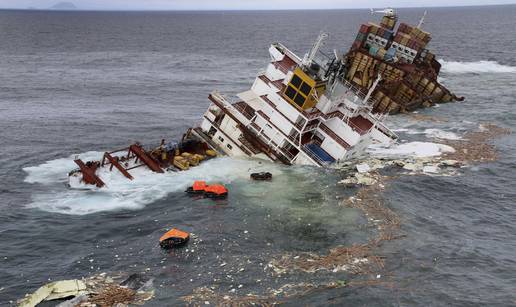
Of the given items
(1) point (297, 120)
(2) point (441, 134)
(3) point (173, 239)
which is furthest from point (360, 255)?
(2) point (441, 134)

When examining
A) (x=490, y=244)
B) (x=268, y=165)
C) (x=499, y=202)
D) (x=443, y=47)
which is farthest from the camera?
(x=443, y=47)

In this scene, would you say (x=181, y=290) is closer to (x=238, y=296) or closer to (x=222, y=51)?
(x=238, y=296)

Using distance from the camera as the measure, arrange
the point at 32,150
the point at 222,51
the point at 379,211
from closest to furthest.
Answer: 1. the point at 379,211
2. the point at 32,150
3. the point at 222,51

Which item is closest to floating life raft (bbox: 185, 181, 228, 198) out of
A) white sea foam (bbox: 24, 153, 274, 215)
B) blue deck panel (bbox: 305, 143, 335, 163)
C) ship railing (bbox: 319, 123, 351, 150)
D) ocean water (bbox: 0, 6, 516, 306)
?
ocean water (bbox: 0, 6, 516, 306)

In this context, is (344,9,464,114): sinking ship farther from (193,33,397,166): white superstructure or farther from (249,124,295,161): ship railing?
(249,124,295,161): ship railing

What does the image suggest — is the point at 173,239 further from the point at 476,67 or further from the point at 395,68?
the point at 476,67

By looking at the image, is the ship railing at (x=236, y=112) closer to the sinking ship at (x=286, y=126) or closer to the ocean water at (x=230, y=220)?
the sinking ship at (x=286, y=126)

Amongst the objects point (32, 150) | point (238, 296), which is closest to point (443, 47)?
point (32, 150)
